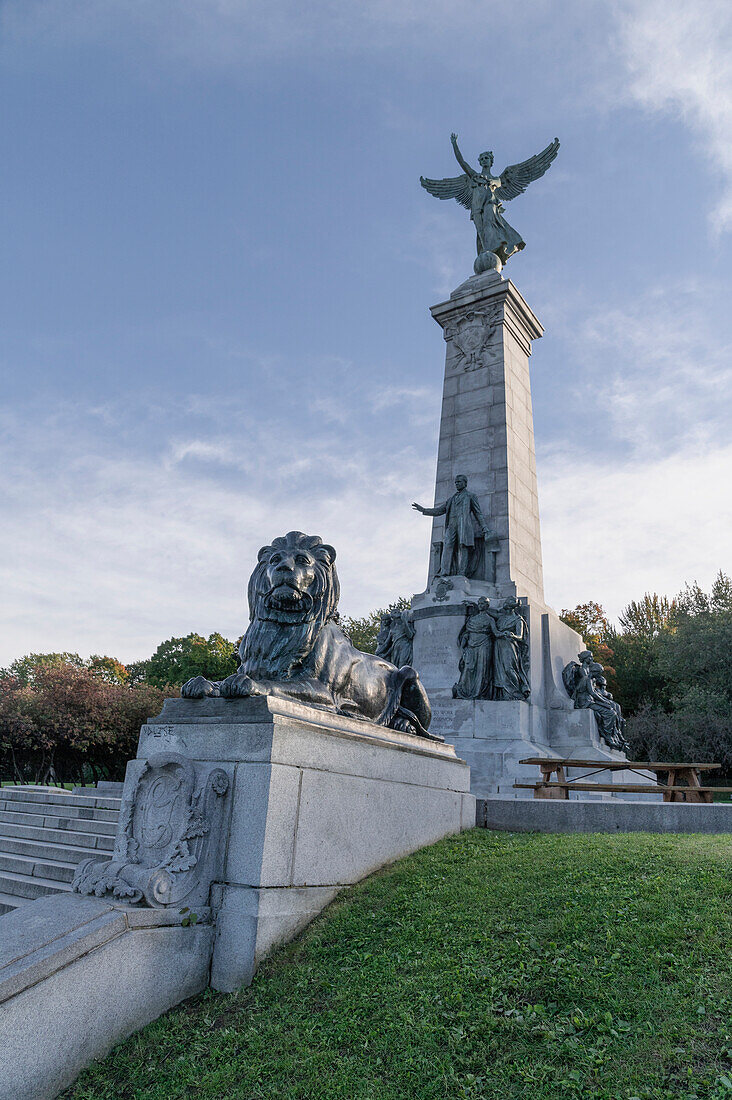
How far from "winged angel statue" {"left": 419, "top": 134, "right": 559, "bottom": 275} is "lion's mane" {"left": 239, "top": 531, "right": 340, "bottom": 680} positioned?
53.8 ft

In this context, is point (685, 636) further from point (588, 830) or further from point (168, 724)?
point (168, 724)

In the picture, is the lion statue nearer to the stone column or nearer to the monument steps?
the monument steps

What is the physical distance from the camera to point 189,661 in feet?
153

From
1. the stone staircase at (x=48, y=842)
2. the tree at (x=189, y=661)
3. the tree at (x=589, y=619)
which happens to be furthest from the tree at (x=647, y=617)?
the stone staircase at (x=48, y=842)

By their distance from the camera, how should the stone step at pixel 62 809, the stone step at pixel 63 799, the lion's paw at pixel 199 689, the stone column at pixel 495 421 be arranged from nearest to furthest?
the lion's paw at pixel 199 689, the stone step at pixel 62 809, the stone step at pixel 63 799, the stone column at pixel 495 421

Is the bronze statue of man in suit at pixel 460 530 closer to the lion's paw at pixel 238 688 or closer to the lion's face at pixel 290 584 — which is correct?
the lion's face at pixel 290 584

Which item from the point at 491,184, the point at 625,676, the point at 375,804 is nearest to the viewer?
the point at 375,804

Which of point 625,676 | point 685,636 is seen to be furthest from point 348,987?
point 625,676

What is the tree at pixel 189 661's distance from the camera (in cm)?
4616

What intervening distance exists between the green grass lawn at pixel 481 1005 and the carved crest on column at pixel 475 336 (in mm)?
15410

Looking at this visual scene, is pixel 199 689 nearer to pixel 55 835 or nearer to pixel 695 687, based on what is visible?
pixel 55 835

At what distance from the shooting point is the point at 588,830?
872cm

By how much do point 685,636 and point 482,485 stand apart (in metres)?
21.3

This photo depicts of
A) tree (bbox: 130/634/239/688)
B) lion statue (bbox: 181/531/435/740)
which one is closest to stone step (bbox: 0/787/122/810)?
lion statue (bbox: 181/531/435/740)
